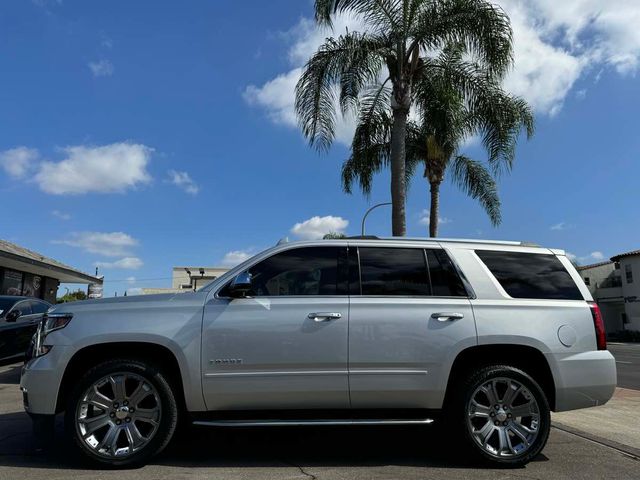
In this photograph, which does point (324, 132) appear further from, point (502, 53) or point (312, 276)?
point (312, 276)

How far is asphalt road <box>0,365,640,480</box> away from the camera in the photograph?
4.55 m

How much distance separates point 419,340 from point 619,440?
2999 millimetres

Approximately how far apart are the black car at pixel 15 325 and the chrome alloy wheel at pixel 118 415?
630 centimetres

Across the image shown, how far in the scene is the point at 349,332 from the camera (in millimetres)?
4828

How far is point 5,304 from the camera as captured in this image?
10875mm

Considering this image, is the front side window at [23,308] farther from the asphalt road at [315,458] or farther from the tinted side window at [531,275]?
the tinted side window at [531,275]

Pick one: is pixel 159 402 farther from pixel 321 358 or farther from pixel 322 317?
pixel 322 317

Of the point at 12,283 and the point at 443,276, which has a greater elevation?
the point at 12,283

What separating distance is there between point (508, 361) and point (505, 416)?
1.68 feet

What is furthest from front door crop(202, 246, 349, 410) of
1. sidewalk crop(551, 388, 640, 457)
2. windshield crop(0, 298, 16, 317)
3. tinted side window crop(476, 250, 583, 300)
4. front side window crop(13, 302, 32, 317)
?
front side window crop(13, 302, 32, 317)

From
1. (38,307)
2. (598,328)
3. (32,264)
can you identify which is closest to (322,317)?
(598,328)

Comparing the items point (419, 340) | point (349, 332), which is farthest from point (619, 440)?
point (349, 332)

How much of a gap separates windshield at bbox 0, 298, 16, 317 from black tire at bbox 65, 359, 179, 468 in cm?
712

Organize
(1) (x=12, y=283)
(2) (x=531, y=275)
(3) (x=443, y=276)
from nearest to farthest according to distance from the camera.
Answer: (3) (x=443, y=276) → (2) (x=531, y=275) → (1) (x=12, y=283)
